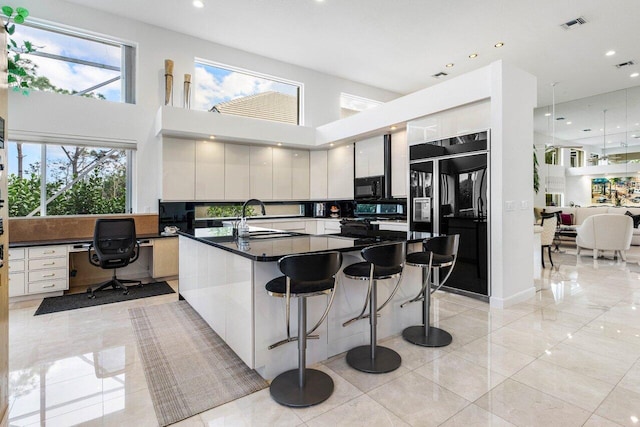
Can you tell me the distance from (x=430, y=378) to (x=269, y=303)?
1208mm

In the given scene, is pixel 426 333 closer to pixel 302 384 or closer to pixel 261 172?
pixel 302 384

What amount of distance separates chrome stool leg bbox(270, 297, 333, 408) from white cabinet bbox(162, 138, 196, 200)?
4012 mm

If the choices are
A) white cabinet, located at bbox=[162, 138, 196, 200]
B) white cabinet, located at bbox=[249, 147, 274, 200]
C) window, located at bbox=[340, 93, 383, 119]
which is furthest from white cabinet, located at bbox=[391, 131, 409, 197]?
white cabinet, located at bbox=[162, 138, 196, 200]

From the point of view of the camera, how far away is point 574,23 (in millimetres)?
4789

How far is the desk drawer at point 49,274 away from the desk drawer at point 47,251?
7.9 inches

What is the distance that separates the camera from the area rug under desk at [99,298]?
3.82 meters

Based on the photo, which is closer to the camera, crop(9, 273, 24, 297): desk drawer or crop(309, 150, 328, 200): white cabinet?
crop(9, 273, 24, 297): desk drawer

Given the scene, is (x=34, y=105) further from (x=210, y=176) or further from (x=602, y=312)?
(x=602, y=312)

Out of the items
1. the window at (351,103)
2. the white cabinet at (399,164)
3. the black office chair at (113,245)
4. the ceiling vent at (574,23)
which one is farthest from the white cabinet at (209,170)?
the ceiling vent at (574,23)

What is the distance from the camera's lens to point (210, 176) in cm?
562

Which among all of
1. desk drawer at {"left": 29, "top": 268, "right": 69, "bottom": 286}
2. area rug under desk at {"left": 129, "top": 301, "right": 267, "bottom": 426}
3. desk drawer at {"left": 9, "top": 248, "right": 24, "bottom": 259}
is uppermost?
desk drawer at {"left": 9, "top": 248, "right": 24, "bottom": 259}

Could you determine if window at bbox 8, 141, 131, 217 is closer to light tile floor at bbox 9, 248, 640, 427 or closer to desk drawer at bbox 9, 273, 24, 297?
desk drawer at bbox 9, 273, 24, 297

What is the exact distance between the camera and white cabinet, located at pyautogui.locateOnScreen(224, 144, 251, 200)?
582 cm

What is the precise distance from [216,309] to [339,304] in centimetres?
109
